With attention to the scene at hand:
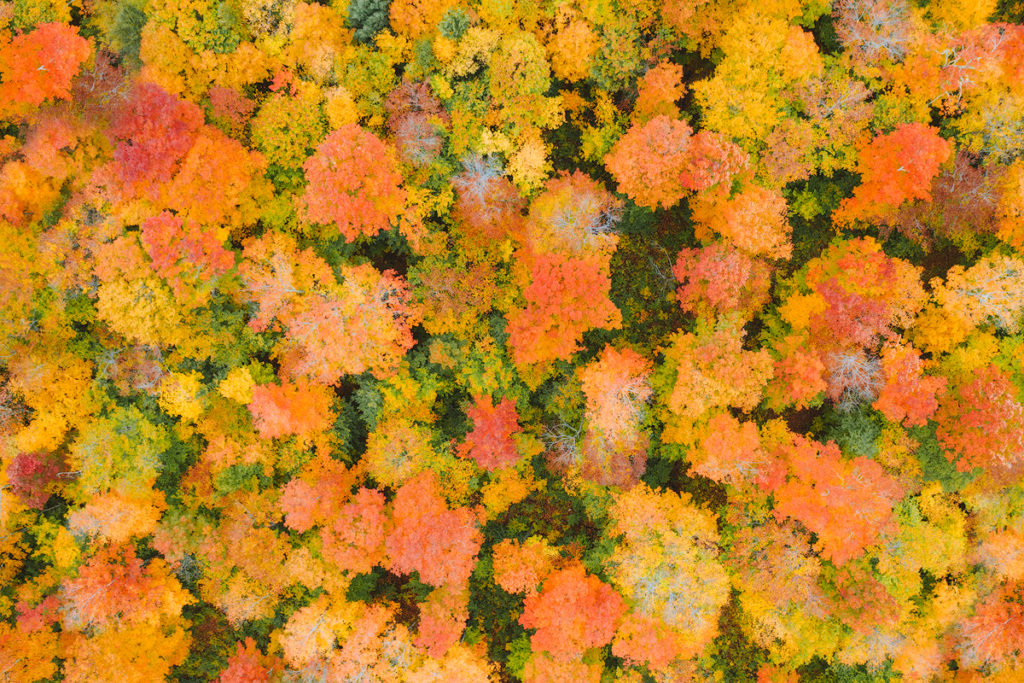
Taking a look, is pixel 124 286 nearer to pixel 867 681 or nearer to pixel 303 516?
pixel 303 516

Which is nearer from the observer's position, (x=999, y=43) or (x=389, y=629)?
(x=999, y=43)

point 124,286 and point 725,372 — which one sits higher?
point 725,372

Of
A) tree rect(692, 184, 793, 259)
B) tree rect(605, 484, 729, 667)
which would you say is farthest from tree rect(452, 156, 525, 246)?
tree rect(605, 484, 729, 667)

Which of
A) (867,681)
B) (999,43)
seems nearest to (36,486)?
(867,681)

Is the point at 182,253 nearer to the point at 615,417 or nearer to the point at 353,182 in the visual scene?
the point at 353,182

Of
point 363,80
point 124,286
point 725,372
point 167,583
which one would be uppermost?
point 363,80

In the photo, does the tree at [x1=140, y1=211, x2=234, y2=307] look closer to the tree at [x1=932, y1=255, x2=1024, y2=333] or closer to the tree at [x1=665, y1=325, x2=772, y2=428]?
the tree at [x1=665, y1=325, x2=772, y2=428]

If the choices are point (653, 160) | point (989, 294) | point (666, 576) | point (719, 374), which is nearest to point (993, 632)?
point (989, 294)
